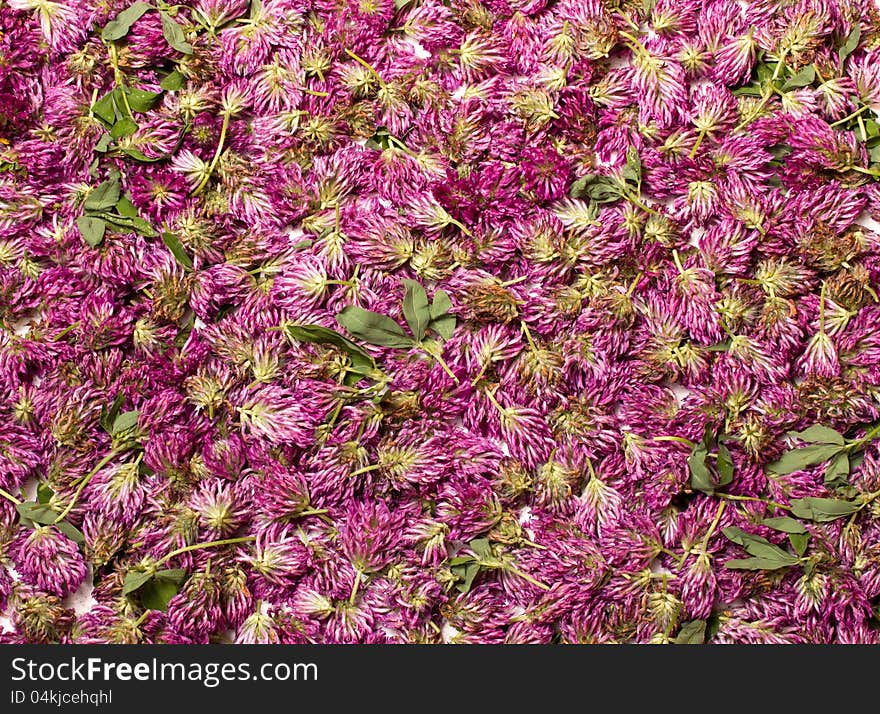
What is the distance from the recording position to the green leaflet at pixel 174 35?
1094 mm

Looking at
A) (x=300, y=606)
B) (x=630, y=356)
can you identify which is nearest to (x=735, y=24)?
(x=630, y=356)

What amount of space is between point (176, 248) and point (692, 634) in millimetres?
795

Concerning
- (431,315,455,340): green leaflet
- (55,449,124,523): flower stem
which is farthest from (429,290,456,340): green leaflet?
(55,449,124,523): flower stem

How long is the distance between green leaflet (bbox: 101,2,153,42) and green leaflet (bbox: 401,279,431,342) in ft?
1.68

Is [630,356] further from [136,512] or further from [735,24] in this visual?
[136,512]

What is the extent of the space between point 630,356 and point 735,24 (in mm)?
457

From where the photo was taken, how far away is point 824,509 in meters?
1.01

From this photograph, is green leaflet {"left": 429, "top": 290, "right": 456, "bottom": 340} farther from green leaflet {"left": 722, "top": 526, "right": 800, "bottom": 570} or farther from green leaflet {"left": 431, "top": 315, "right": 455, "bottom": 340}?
green leaflet {"left": 722, "top": 526, "right": 800, "bottom": 570}

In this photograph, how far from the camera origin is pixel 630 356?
3.43 feet

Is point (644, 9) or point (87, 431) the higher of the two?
point (644, 9)

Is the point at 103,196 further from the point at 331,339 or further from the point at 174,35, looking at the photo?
the point at 331,339

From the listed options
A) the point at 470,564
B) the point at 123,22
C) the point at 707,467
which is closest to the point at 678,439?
the point at 707,467

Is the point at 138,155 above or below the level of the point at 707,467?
above

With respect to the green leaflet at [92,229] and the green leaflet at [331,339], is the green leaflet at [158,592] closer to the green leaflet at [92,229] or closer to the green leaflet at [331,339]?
the green leaflet at [331,339]
